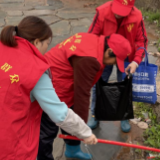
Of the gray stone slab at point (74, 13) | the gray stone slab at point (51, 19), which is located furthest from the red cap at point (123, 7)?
the gray stone slab at point (74, 13)

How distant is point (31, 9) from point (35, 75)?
6.47 m

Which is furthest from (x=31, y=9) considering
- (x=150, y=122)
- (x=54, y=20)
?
(x=150, y=122)

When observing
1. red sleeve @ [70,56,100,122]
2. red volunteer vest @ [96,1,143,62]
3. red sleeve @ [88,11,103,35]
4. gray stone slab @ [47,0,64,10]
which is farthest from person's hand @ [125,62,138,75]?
gray stone slab @ [47,0,64,10]

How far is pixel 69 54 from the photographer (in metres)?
1.73

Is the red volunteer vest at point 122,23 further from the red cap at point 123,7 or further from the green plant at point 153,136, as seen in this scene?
the green plant at point 153,136

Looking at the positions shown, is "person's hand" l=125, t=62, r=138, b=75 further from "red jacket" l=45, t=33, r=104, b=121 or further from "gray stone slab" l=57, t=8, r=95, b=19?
"gray stone slab" l=57, t=8, r=95, b=19

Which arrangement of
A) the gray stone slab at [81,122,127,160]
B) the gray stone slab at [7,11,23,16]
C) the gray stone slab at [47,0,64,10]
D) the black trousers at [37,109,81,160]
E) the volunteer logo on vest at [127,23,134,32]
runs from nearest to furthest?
the black trousers at [37,109,81,160] → the volunteer logo on vest at [127,23,134,32] → the gray stone slab at [81,122,127,160] → the gray stone slab at [7,11,23,16] → the gray stone slab at [47,0,64,10]

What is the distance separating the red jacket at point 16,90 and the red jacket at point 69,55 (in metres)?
0.46

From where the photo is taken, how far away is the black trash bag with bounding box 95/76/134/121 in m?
2.33

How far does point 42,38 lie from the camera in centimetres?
142

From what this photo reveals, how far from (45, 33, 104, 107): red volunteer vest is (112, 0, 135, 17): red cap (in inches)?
21.4

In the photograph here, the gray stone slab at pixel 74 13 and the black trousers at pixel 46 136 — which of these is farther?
the gray stone slab at pixel 74 13

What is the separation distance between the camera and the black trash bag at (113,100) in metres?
2.33

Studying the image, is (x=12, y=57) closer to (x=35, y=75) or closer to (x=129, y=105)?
(x=35, y=75)
